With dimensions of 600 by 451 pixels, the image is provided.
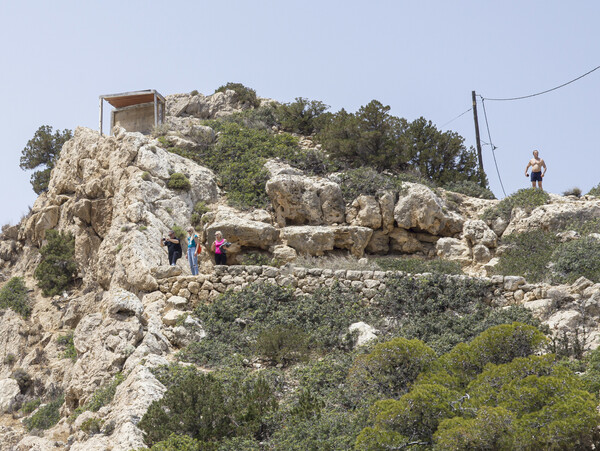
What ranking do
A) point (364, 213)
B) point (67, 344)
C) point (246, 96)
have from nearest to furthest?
point (67, 344) → point (364, 213) → point (246, 96)

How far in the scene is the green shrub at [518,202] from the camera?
1927cm

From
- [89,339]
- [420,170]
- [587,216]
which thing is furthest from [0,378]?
[587,216]

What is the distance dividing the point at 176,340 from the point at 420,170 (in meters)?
12.2

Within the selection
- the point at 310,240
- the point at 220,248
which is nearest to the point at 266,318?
the point at 220,248

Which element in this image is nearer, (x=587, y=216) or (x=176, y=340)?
(x=176, y=340)

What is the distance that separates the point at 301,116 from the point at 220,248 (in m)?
11.9

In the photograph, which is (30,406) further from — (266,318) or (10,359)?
(266,318)

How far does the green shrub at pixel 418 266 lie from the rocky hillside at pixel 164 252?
0.47m

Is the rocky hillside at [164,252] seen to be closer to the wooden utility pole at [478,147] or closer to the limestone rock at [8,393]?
the limestone rock at [8,393]

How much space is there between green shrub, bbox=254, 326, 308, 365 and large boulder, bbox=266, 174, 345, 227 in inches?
251

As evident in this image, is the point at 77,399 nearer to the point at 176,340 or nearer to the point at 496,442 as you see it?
the point at 176,340

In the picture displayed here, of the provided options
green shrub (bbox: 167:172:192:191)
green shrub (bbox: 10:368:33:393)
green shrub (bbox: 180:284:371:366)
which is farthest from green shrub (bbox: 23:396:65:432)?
green shrub (bbox: 167:172:192:191)

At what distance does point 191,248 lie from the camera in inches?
648

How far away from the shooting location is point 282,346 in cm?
1294
